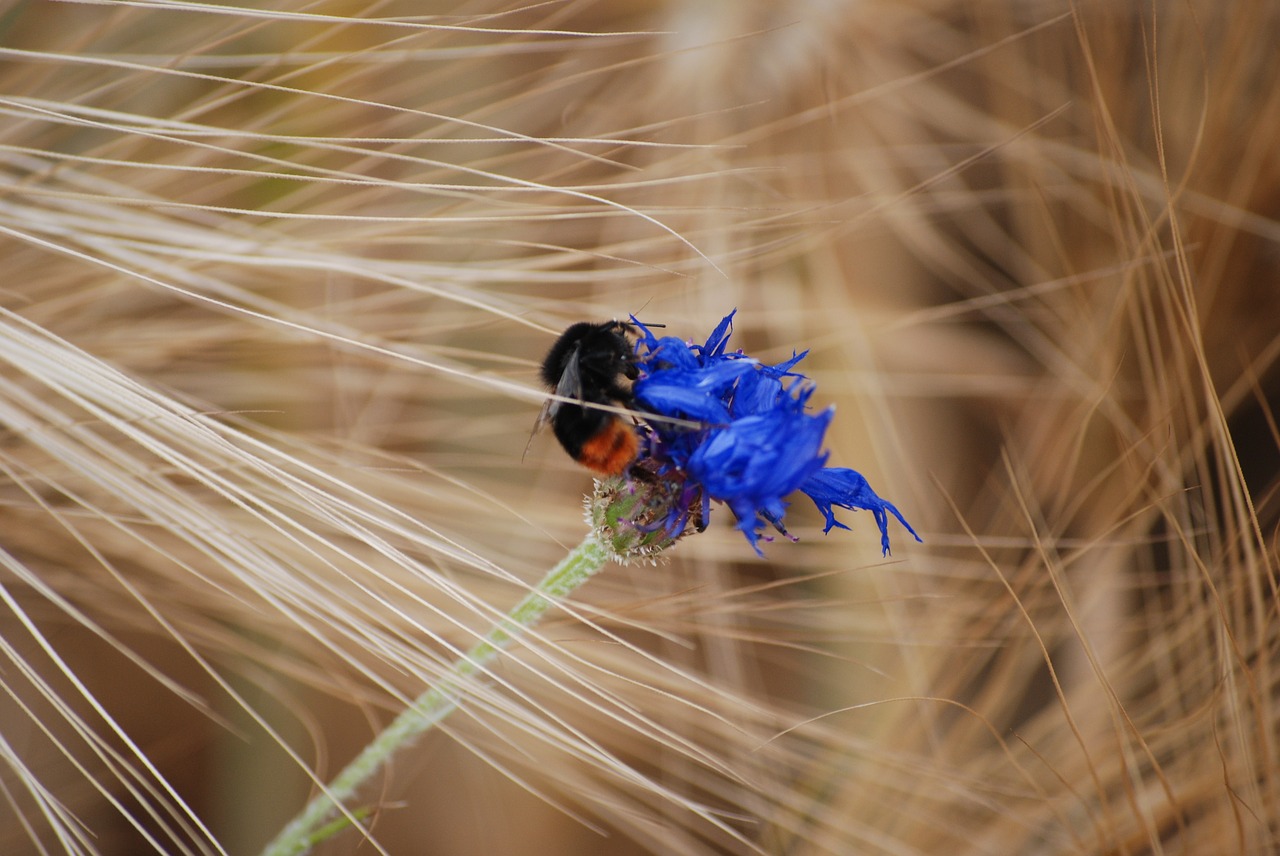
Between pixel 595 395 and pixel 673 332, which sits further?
pixel 673 332

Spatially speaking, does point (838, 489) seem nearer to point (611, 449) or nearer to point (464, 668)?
point (611, 449)

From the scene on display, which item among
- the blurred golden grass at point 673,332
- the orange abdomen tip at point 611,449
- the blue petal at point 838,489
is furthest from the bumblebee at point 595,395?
the blurred golden grass at point 673,332

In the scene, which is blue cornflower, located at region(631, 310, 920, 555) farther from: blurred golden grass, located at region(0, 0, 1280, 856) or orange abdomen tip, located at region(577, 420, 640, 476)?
blurred golden grass, located at region(0, 0, 1280, 856)

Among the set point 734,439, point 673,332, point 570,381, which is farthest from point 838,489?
point 673,332

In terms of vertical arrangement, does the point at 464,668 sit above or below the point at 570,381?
below

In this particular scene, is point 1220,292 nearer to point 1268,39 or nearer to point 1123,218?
point 1123,218

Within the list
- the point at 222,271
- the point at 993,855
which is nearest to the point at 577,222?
the point at 222,271
